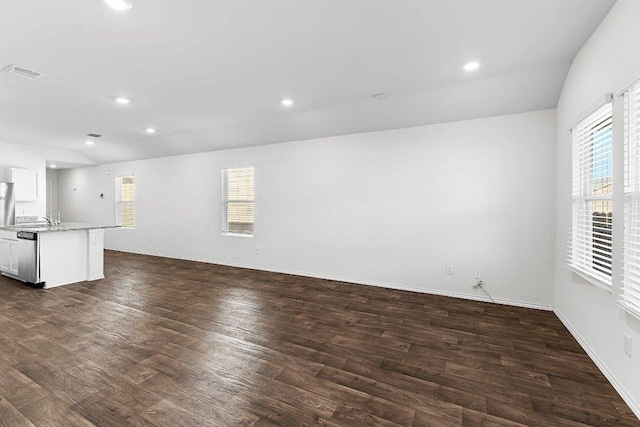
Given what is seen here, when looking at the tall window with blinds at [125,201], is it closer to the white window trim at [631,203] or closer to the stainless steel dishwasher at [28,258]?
the stainless steel dishwasher at [28,258]

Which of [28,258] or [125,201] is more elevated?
[125,201]

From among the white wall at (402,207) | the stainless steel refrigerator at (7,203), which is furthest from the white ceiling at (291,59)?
the stainless steel refrigerator at (7,203)

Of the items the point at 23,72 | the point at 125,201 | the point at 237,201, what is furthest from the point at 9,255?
the point at 237,201

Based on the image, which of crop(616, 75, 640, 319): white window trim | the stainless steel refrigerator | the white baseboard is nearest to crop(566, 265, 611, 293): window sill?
crop(616, 75, 640, 319): white window trim

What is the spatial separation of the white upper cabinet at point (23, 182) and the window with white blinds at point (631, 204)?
9.69 metres

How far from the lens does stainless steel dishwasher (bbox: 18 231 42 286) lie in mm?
4508

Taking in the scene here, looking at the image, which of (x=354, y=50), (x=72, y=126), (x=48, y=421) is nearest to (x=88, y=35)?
(x=354, y=50)

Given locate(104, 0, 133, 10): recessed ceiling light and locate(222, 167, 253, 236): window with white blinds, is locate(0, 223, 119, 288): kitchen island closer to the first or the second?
locate(222, 167, 253, 236): window with white blinds

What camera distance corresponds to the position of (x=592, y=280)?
249 centimetres

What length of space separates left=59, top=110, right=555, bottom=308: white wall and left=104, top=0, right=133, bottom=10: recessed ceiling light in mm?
3465

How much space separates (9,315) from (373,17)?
4892 mm

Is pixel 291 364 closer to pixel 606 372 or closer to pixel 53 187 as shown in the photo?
pixel 606 372

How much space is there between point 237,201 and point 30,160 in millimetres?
5076

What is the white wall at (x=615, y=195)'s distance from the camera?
1.95 m
